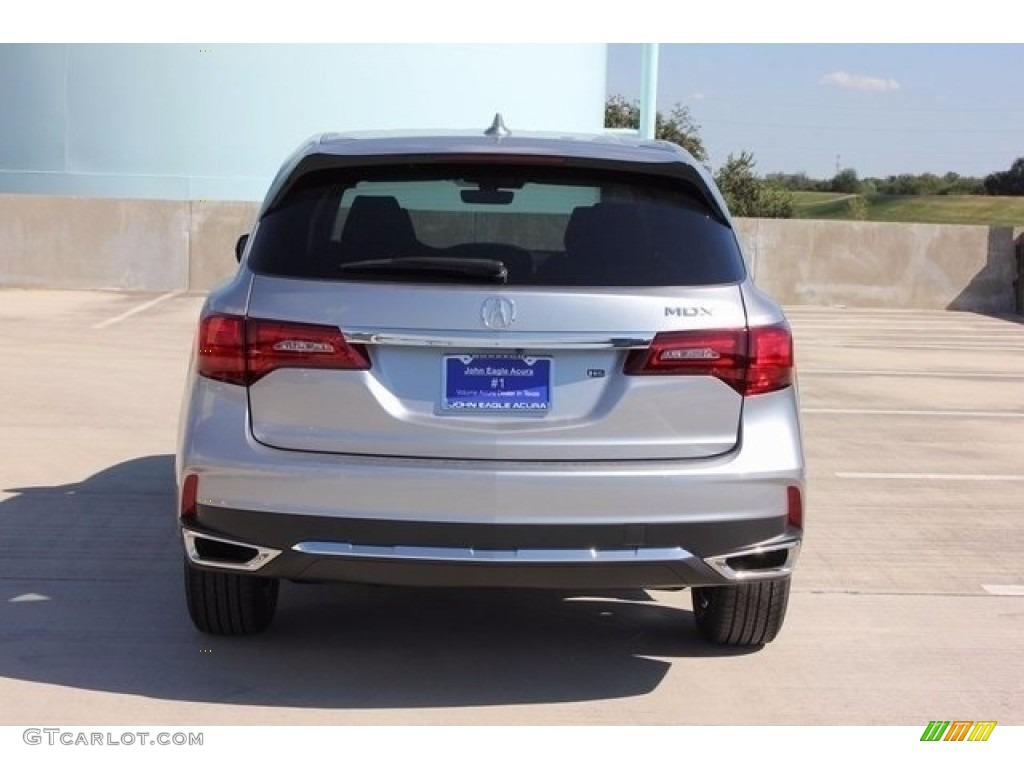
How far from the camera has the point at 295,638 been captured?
5355mm

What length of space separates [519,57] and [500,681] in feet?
79.2

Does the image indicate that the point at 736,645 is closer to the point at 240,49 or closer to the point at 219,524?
the point at 219,524

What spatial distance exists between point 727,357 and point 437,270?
91cm

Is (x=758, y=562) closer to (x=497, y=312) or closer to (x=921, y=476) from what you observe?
(x=497, y=312)

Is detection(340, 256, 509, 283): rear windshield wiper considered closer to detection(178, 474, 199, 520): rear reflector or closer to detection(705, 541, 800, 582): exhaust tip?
detection(178, 474, 199, 520): rear reflector

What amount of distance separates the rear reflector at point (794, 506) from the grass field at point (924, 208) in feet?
209

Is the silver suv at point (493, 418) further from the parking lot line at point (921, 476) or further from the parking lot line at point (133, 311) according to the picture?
the parking lot line at point (133, 311)

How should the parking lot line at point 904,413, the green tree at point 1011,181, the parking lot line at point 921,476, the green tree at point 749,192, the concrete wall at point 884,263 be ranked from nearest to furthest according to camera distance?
1. the parking lot line at point 921,476
2. the parking lot line at point 904,413
3. the concrete wall at point 884,263
4. the green tree at point 749,192
5. the green tree at point 1011,181

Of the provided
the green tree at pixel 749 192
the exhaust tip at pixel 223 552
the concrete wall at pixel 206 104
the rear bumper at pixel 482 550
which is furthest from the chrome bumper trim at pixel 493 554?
the green tree at pixel 749 192

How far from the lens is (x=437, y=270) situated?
14.8 ft

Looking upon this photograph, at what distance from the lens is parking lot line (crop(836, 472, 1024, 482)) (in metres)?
8.63

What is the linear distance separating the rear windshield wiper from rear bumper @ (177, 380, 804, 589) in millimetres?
545

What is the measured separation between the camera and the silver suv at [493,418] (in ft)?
14.4
